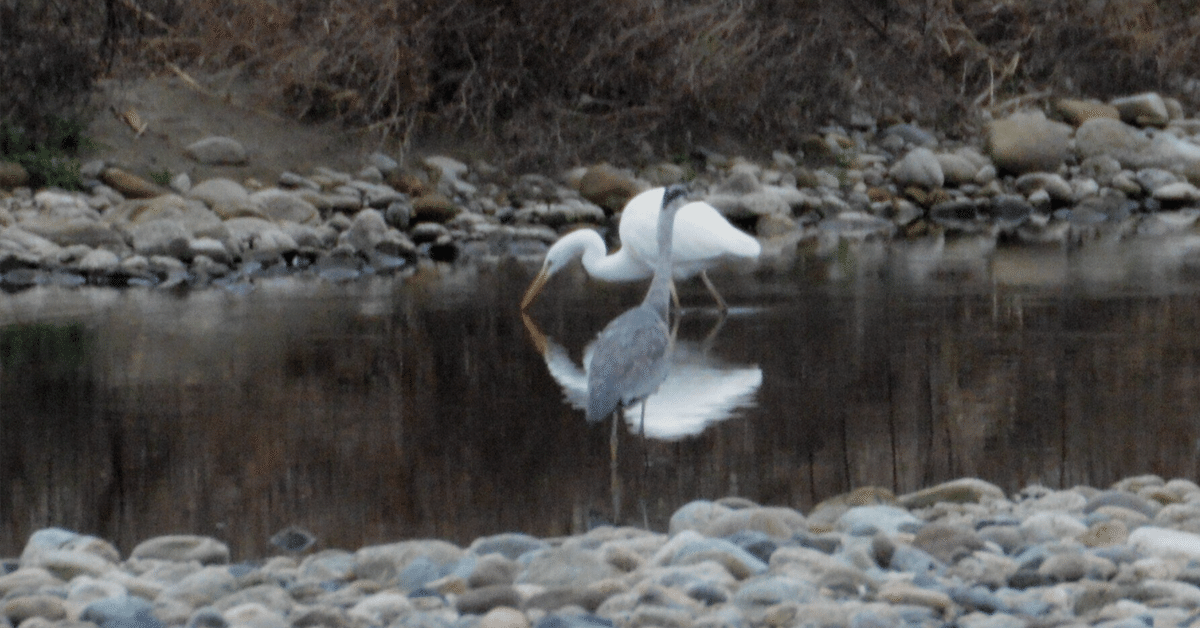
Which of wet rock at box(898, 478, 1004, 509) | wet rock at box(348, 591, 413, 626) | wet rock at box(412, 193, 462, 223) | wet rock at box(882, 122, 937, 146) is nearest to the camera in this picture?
wet rock at box(348, 591, 413, 626)

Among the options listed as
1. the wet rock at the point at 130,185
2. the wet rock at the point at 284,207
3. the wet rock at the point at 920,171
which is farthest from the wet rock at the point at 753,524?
the wet rock at the point at 920,171

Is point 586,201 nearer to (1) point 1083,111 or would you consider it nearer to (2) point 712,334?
(1) point 1083,111

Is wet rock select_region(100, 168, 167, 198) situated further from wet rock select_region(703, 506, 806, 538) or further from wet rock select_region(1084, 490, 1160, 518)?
wet rock select_region(1084, 490, 1160, 518)

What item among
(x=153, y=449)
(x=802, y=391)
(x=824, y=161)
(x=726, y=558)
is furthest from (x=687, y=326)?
(x=824, y=161)

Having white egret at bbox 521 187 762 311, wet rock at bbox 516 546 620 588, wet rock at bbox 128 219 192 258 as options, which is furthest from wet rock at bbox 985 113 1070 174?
wet rock at bbox 516 546 620 588

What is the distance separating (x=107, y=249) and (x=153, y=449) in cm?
793

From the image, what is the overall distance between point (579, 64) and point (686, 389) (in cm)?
1283

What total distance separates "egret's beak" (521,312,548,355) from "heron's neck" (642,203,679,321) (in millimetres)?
2207

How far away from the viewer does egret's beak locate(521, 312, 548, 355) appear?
998cm

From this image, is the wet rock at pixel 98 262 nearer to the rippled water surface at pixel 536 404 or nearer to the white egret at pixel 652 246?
the rippled water surface at pixel 536 404

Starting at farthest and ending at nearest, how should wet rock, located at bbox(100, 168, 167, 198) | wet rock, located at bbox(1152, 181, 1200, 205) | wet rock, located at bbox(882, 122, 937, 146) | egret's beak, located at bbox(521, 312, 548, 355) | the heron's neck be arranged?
wet rock, located at bbox(882, 122, 937, 146) < wet rock, located at bbox(1152, 181, 1200, 205) < wet rock, located at bbox(100, 168, 167, 198) < egret's beak, located at bbox(521, 312, 548, 355) < the heron's neck

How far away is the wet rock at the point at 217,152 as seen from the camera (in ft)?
61.2

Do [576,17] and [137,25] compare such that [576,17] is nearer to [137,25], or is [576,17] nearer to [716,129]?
[716,129]

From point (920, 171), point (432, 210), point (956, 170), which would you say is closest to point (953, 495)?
point (432, 210)
